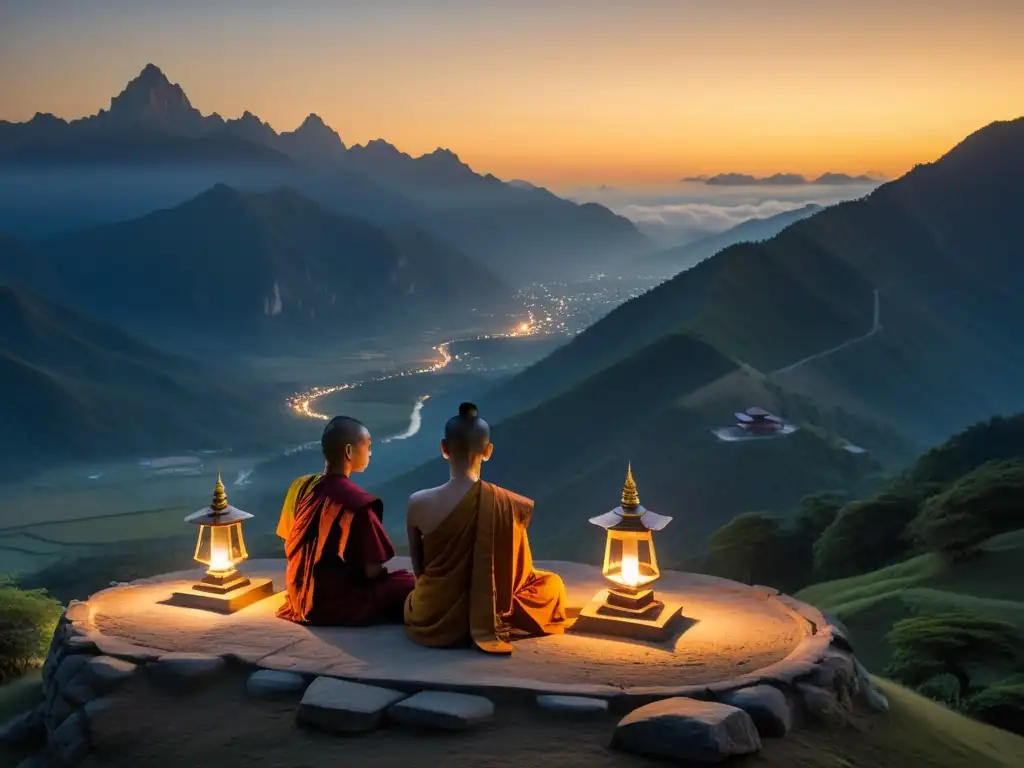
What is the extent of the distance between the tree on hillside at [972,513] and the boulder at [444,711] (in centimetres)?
1358

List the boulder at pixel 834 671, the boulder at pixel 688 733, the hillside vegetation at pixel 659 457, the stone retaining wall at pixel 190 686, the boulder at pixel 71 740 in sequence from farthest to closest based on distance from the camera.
Result: the hillside vegetation at pixel 659 457
the boulder at pixel 834 671
the boulder at pixel 71 740
the stone retaining wall at pixel 190 686
the boulder at pixel 688 733

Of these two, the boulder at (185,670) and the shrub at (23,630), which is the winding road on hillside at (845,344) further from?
the boulder at (185,670)

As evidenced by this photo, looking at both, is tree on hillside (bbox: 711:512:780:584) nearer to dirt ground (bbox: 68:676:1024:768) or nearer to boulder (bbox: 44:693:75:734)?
dirt ground (bbox: 68:676:1024:768)

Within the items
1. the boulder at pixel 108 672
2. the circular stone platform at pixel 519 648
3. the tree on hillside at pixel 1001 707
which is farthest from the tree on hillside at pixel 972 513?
the boulder at pixel 108 672

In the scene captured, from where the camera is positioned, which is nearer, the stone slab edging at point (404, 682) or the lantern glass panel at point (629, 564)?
the stone slab edging at point (404, 682)

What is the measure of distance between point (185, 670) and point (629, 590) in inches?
155

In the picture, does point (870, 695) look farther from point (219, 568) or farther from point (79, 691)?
point (79, 691)

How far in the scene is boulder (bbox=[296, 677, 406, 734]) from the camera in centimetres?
678

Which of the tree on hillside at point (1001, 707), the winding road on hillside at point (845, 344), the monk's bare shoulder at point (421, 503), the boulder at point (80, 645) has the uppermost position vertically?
the winding road on hillside at point (845, 344)

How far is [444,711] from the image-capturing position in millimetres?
6727

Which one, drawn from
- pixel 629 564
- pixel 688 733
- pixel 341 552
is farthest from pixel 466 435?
pixel 688 733

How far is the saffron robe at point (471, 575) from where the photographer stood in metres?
8.25

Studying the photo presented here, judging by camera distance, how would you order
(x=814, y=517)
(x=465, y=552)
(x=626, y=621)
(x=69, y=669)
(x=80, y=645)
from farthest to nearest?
(x=814, y=517) < (x=626, y=621) < (x=465, y=552) < (x=80, y=645) < (x=69, y=669)

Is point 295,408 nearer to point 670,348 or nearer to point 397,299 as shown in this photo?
point 670,348
